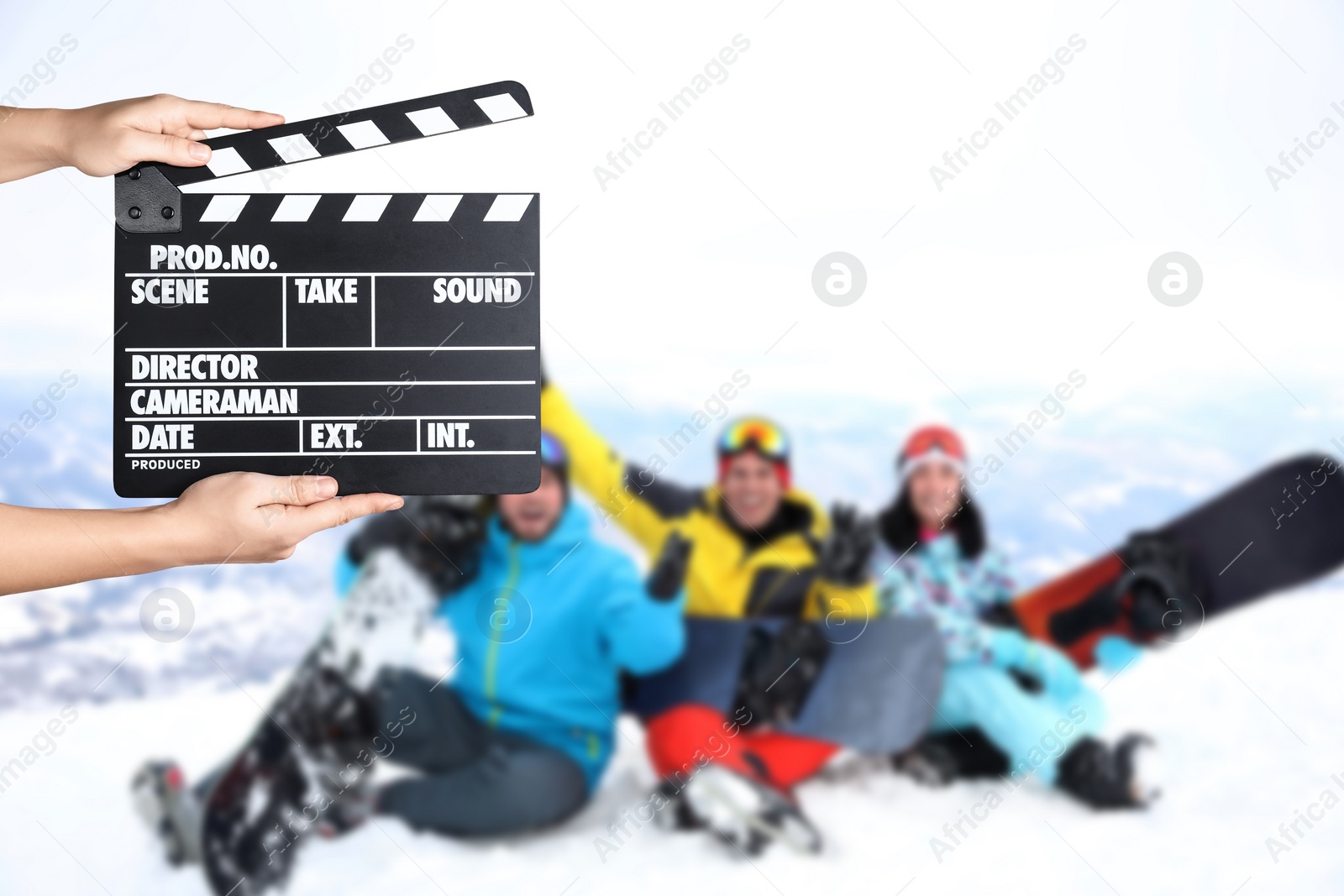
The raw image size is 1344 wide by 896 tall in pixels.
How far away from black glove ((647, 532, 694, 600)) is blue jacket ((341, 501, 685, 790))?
2cm

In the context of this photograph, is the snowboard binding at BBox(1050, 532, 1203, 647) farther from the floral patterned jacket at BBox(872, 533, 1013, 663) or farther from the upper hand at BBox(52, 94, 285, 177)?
the upper hand at BBox(52, 94, 285, 177)

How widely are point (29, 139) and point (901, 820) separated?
1.76 m

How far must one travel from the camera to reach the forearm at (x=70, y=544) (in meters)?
0.83

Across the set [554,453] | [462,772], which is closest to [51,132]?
[554,453]

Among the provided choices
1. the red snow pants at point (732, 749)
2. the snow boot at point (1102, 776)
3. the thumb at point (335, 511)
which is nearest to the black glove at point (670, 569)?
the red snow pants at point (732, 749)

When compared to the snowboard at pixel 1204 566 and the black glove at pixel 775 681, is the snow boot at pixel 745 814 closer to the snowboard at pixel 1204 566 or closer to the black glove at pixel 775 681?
the black glove at pixel 775 681

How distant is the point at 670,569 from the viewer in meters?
1.88

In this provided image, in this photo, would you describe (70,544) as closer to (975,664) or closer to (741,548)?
(741,548)

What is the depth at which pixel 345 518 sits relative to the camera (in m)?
0.93

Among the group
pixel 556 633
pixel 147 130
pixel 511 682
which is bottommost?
pixel 511 682

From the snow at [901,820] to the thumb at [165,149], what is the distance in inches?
48.1

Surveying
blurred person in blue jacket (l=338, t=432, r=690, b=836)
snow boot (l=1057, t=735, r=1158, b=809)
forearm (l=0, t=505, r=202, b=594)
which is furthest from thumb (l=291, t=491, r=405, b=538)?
snow boot (l=1057, t=735, r=1158, b=809)

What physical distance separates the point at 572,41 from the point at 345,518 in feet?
4.15

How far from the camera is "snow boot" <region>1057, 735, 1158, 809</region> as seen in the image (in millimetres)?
1819
